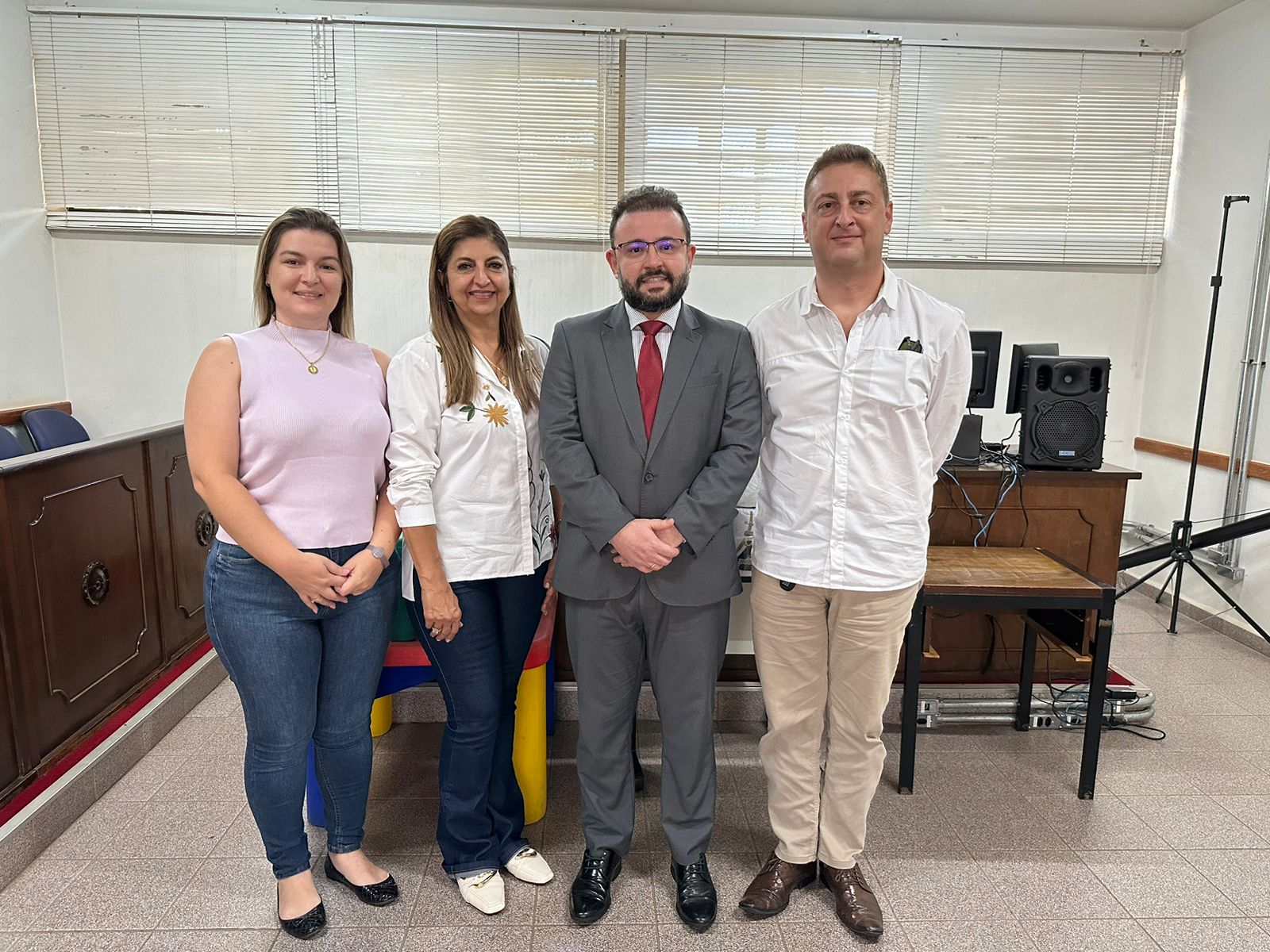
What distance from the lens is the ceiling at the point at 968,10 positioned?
4266mm

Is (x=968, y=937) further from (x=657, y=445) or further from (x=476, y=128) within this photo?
(x=476, y=128)

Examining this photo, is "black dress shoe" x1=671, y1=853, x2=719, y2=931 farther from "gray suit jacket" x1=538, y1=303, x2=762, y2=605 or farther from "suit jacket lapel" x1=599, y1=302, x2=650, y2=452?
"suit jacket lapel" x1=599, y1=302, x2=650, y2=452

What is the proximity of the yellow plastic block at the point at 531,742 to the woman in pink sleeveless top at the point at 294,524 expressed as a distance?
0.49m

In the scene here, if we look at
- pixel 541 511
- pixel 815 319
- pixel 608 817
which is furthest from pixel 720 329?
pixel 608 817

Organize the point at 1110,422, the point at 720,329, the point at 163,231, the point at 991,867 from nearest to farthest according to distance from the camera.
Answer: the point at 720,329, the point at 991,867, the point at 163,231, the point at 1110,422

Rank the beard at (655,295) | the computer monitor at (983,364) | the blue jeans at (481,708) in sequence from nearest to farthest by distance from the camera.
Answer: the beard at (655,295) → the blue jeans at (481,708) → the computer monitor at (983,364)

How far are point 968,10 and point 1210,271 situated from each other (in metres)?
2.05

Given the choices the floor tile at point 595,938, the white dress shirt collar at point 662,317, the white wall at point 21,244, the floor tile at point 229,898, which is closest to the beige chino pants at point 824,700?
the floor tile at point 595,938

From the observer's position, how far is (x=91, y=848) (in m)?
2.22

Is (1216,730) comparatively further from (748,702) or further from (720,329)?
(720,329)

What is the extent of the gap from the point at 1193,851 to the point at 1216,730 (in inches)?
39.1

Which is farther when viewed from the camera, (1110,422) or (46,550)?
(1110,422)

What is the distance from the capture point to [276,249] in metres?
1.77

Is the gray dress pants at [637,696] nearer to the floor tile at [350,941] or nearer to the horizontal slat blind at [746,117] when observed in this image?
the floor tile at [350,941]
